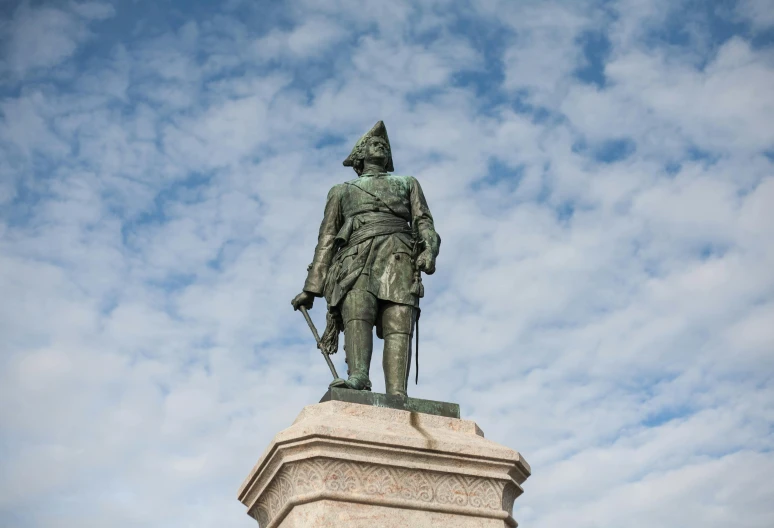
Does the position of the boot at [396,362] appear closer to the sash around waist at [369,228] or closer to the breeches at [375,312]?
the breeches at [375,312]

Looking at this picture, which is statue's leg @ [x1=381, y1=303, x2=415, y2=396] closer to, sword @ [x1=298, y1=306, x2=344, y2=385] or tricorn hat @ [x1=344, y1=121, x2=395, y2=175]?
sword @ [x1=298, y1=306, x2=344, y2=385]

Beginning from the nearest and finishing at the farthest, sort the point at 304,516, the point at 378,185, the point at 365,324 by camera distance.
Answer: the point at 304,516
the point at 365,324
the point at 378,185

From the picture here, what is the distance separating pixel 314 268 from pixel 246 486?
224 cm

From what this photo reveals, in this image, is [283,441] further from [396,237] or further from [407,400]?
[396,237]

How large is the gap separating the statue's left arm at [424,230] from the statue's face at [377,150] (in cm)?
42

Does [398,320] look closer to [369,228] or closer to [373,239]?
[373,239]

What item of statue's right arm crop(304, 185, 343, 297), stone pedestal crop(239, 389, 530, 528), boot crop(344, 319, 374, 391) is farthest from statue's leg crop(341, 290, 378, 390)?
stone pedestal crop(239, 389, 530, 528)

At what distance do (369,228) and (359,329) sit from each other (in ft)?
3.51

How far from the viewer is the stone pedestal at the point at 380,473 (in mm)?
8508

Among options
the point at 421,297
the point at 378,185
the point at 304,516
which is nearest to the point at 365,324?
the point at 421,297

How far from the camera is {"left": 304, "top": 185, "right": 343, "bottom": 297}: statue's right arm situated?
10453mm

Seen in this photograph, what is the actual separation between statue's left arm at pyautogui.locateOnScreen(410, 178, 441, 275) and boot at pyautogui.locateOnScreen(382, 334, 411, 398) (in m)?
0.72

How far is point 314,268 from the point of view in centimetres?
1053

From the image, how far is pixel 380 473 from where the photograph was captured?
867cm
